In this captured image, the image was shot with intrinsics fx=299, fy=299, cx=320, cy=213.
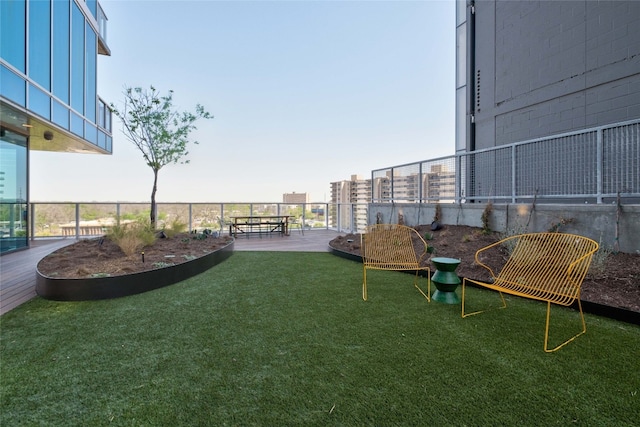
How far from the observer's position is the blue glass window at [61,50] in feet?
21.4

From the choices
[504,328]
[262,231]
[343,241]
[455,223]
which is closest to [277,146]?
[262,231]

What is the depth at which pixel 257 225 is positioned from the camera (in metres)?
10.2

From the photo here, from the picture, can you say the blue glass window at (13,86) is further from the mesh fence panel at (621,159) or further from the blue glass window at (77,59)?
the mesh fence panel at (621,159)

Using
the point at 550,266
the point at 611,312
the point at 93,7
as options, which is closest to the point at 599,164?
the point at 550,266

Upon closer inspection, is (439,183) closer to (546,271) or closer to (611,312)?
(546,271)

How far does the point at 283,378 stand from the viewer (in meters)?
1.87

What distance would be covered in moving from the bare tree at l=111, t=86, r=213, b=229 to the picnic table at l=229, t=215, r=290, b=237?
2950 mm

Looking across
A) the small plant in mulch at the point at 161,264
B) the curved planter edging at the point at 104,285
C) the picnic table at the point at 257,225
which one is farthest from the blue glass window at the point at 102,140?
the small plant in mulch at the point at 161,264

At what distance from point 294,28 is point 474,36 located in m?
7.76

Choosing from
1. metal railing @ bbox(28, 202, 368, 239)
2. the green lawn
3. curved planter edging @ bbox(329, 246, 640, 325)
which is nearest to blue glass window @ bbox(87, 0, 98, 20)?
metal railing @ bbox(28, 202, 368, 239)

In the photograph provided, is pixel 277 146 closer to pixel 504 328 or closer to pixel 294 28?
pixel 294 28

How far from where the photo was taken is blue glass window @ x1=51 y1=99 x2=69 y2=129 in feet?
20.8

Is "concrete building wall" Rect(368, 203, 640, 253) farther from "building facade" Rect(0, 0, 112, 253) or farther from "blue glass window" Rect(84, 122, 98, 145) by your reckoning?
"blue glass window" Rect(84, 122, 98, 145)

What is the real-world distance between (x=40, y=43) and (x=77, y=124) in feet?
6.31
